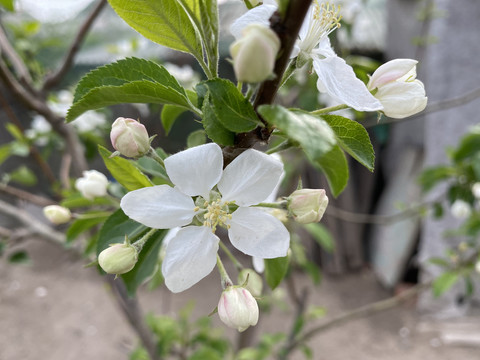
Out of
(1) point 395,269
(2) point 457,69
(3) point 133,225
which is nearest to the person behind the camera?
(3) point 133,225

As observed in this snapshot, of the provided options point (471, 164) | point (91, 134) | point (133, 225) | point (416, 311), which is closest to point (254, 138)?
point (133, 225)

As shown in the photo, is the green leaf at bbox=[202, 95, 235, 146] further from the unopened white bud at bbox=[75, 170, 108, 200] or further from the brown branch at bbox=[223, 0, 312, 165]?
the unopened white bud at bbox=[75, 170, 108, 200]

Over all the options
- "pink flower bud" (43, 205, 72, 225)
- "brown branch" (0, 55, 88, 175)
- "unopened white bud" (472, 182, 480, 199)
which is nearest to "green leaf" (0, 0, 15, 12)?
"brown branch" (0, 55, 88, 175)

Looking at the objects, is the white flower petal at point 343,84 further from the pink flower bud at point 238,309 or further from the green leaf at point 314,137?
the pink flower bud at point 238,309

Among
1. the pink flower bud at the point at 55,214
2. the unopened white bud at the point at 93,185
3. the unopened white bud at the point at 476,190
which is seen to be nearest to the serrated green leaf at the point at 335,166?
the unopened white bud at the point at 93,185

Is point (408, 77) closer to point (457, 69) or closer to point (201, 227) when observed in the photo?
point (201, 227)

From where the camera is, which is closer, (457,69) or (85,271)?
(457,69)

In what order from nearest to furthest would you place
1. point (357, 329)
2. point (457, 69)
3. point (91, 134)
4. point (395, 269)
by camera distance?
1. point (91, 134)
2. point (457, 69)
3. point (357, 329)
4. point (395, 269)

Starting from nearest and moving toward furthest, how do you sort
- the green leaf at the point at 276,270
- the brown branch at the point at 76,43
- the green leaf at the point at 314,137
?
the green leaf at the point at 314,137 → the green leaf at the point at 276,270 → the brown branch at the point at 76,43

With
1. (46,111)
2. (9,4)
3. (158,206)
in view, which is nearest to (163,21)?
(158,206)
